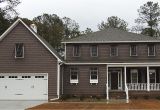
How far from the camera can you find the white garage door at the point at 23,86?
39000 millimetres

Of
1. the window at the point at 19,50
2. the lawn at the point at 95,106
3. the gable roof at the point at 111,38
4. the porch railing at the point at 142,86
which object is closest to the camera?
the lawn at the point at 95,106

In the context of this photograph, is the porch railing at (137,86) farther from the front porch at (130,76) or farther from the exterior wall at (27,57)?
the exterior wall at (27,57)

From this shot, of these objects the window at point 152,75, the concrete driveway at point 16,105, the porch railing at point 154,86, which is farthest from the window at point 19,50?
the window at point 152,75

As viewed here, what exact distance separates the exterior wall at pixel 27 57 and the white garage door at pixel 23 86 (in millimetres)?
394

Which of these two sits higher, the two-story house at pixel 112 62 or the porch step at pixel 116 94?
the two-story house at pixel 112 62

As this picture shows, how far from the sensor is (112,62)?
42.7 m

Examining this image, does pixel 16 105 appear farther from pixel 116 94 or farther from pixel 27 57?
pixel 116 94

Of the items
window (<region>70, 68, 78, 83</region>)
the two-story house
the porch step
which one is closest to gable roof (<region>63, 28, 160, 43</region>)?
the two-story house

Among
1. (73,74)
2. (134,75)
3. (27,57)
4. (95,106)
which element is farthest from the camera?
(134,75)

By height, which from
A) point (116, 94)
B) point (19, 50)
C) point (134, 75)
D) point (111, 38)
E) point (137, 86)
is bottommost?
point (116, 94)

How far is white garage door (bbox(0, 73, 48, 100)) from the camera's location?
1535 inches

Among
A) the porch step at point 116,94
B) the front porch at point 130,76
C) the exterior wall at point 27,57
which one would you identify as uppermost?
the exterior wall at point 27,57

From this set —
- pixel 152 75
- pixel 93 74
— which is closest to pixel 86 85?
pixel 93 74

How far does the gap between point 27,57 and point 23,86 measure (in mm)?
2685
